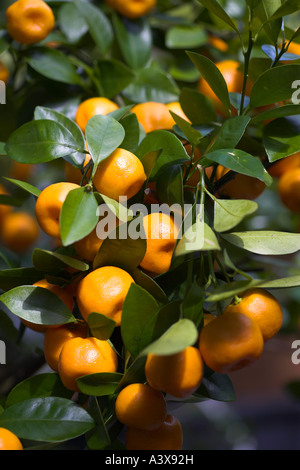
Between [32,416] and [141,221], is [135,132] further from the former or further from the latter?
[32,416]

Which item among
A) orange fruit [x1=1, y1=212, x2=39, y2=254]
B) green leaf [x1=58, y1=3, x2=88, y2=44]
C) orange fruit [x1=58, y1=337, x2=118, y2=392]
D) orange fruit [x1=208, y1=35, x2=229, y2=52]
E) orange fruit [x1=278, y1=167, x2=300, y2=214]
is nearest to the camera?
orange fruit [x1=58, y1=337, x2=118, y2=392]

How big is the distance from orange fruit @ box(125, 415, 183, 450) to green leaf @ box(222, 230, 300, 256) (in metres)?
0.19

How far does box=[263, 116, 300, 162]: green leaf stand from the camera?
0.56m

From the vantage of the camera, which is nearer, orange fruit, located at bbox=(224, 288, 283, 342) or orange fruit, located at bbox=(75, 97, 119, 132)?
orange fruit, located at bbox=(224, 288, 283, 342)

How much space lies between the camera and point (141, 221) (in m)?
0.47

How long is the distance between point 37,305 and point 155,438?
17 cm

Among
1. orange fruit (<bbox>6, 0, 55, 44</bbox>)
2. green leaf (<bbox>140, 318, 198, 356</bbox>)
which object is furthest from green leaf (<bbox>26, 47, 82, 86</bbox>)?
green leaf (<bbox>140, 318, 198, 356</bbox>)

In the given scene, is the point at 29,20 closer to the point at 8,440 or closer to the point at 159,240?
the point at 159,240

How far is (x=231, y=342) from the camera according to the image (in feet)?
1.39

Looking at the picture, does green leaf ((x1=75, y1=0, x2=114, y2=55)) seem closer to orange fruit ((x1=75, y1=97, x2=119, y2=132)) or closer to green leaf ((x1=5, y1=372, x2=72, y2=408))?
orange fruit ((x1=75, y1=97, x2=119, y2=132))

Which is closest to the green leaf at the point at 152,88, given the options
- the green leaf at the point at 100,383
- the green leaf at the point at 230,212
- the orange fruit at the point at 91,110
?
the orange fruit at the point at 91,110

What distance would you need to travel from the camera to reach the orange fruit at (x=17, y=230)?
1.05 metres

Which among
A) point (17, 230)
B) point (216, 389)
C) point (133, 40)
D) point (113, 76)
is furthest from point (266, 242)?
point (17, 230)

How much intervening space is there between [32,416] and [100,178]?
0.23 meters
